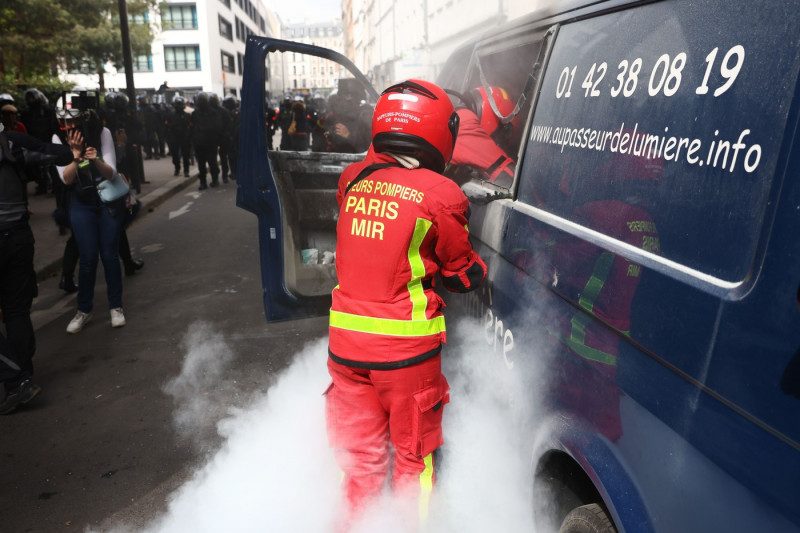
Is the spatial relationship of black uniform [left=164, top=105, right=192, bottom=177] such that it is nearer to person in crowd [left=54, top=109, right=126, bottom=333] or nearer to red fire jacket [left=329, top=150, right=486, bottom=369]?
person in crowd [left=54, top=109, right=126, bottom=333]

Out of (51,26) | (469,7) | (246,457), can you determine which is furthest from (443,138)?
(51,26)

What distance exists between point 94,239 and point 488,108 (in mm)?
3179

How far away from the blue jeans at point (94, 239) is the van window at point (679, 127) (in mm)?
3906

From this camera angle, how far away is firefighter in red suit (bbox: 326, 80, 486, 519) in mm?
1996

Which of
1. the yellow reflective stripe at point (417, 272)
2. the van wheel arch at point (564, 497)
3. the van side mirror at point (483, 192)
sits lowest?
the van wheel arch at point (564, 497)

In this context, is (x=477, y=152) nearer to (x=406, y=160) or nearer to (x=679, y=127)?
(x=406, y=160)

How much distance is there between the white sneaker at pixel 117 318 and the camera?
4949 millimetres

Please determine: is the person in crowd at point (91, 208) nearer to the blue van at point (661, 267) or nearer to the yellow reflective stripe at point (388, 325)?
the yellow reflective stripe at point (388, 325)

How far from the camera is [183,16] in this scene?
44469 millimetres

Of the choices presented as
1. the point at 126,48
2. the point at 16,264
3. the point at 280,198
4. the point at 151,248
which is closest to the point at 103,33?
the point at 126,48

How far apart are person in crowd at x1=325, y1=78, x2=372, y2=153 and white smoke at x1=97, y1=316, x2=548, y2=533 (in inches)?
104

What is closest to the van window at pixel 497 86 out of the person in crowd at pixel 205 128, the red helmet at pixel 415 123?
the red helmet at pixel 415 123

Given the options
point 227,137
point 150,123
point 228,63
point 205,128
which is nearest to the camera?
point 205,128

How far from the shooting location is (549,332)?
5.77ft
